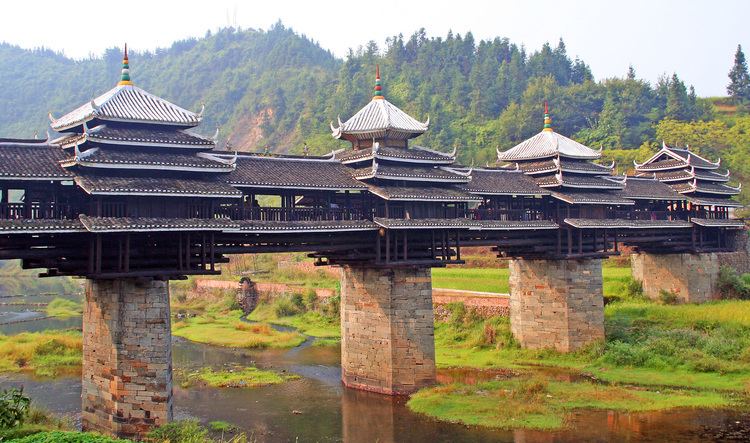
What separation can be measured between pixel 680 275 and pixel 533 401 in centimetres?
1959

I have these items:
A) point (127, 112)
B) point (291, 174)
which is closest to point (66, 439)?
point (127, 112)

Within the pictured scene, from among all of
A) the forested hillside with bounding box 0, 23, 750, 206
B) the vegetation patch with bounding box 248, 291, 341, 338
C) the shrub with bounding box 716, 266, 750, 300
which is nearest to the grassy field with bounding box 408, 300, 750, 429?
the shrub with bounding box 716, 266, 750, 300

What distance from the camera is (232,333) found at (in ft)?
146

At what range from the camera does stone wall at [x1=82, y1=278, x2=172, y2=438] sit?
20.9 m

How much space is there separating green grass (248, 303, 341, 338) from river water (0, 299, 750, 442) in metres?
11.3

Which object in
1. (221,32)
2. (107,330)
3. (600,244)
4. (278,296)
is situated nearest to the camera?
(107,330)

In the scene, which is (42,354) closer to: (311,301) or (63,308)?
(311,301)

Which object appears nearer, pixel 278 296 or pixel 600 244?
pixel 600 244

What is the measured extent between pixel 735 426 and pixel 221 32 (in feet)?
619

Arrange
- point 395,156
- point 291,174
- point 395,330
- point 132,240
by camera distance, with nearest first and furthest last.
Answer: point 132,240
point 291,174
point 395,156
point 395,330

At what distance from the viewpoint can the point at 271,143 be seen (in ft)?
377

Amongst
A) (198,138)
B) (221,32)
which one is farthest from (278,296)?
(221,32)

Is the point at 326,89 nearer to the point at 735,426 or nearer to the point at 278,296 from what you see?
the point at 278,296

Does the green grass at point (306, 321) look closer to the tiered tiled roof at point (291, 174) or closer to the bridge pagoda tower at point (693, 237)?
the tiered tiled roof at point (291, 174)
